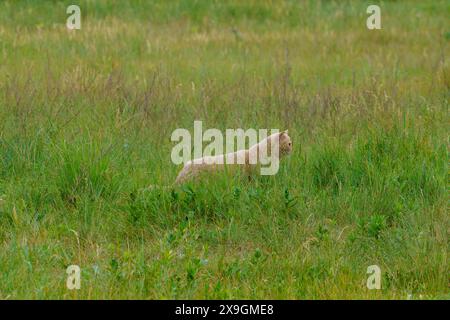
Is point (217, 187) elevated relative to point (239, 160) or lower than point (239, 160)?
lower

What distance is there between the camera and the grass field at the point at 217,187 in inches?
201

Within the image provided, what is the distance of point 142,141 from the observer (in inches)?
279

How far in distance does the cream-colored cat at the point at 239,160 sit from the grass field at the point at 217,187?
0.44 feet

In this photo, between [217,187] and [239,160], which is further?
[239,160]

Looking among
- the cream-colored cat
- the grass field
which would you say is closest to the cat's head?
the cream-colored cat

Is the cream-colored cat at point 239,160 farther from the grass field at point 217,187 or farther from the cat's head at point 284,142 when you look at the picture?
the grass field at point 217,187

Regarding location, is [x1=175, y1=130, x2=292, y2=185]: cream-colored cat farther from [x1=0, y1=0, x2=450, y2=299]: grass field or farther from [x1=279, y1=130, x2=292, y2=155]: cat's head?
[x1=0, y1=0, x2=450, y2=299]: grass field

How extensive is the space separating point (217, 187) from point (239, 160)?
0.40 meters

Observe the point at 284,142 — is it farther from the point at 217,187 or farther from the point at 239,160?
the point at 217,187

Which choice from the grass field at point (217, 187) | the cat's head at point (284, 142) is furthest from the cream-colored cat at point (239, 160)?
the grass field at point (217, 187)

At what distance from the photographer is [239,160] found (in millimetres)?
6316

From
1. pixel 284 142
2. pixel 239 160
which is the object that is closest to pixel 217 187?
pixel 239 160
